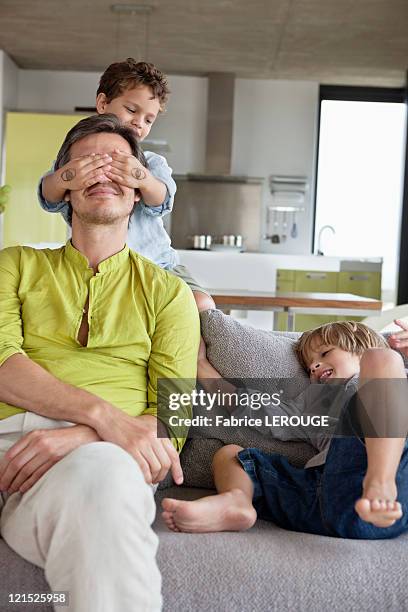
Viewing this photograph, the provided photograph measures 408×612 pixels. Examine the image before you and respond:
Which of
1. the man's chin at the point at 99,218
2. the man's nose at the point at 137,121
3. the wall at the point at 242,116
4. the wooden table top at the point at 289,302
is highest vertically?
the wall at the point at 242,116

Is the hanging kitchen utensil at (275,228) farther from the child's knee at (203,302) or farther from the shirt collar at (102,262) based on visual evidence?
the shirt collar at (102,262)

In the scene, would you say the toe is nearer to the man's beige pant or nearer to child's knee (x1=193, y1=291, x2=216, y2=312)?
the man's beige pant

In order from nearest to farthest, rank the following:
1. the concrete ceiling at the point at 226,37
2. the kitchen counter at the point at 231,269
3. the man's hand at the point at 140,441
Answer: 1. the man's hand at the point at 140,441
2. the concrete ceiling at the point at 226,37
3. the kitchen counter at the point at 231,269

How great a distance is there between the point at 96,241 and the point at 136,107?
3.25 feet

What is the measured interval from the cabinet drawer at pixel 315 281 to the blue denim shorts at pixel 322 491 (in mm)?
6165

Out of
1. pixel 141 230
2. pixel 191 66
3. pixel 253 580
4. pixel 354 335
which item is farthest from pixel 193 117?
pixel 253 580

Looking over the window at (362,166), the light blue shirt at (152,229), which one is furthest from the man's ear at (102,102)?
the window at (362,166)

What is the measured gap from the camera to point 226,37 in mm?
7520

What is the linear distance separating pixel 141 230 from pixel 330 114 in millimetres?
7314

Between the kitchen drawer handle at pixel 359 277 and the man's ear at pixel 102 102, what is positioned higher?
the man's ear at pixel 102 102

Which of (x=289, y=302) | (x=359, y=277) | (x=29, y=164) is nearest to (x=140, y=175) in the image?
(x=289, y=302)

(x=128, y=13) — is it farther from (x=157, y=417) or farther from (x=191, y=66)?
(x=157, y=417)

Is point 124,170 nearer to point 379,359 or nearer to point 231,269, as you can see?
point 379,359

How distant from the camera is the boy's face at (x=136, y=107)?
2.80 m
